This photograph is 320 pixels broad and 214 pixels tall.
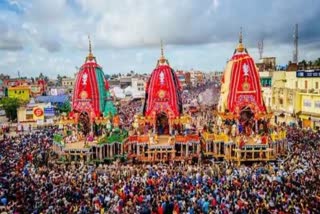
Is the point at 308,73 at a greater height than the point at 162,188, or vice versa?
the point at 308,73

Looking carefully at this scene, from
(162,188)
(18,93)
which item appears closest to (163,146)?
(162,188)

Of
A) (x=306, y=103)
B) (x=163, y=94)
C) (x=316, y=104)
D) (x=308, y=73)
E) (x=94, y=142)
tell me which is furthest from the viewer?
(x=308, y=73)

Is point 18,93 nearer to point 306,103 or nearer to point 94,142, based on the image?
point 306,103

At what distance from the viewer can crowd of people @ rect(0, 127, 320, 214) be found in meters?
17.8

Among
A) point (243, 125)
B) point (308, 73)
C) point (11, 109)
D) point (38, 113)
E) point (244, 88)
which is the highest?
point (308, 73)

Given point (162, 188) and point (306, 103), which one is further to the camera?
point (306, 103)

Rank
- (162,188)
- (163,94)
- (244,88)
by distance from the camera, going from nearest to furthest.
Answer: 1. (162,188)
2. (244,88)
3. (163,94)

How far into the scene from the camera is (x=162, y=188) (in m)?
20.5

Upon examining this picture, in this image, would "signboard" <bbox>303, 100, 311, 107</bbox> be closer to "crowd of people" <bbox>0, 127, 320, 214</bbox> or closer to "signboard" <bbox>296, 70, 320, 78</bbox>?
"signboard" <bbox>296, 70, 320, 78</bbox>

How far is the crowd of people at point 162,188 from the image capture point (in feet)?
58.3

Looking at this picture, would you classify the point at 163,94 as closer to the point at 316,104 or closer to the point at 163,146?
the point at 163,146

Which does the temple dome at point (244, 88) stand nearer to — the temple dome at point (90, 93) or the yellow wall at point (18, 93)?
the temple dome at point (90, 93)

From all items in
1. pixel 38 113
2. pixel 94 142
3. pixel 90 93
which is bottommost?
pixel 94 142

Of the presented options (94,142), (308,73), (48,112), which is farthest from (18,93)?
(94,142)
